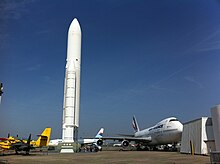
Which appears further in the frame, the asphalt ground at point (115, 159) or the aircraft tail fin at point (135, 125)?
the aircraft tail fin at point (135, 125)

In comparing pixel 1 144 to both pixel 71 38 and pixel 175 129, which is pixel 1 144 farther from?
pixel 175 129

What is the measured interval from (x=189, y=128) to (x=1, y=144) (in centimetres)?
3064

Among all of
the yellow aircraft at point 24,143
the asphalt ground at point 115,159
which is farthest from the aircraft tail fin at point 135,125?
the asphalt ground at point 115,159

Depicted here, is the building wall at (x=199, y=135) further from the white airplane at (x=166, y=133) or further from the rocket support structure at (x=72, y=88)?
the rocket support structure at (x=72, y=88)

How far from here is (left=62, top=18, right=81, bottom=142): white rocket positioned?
37250mm

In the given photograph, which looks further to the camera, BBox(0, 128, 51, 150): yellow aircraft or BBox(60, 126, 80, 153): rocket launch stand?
BBox(60, 126, 80, 153): rocket launch stand

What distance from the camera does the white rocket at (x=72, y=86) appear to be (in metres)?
37.2

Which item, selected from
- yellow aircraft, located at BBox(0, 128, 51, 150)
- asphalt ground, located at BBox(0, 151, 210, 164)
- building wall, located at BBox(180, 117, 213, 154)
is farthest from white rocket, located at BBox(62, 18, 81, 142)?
building wall, located at BBox(180, 117, 213, 154)

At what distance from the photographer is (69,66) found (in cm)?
3950

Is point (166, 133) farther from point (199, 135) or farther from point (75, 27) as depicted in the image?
point (75, 27)

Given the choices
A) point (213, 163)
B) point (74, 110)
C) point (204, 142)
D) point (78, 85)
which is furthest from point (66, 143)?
point (213, 163)

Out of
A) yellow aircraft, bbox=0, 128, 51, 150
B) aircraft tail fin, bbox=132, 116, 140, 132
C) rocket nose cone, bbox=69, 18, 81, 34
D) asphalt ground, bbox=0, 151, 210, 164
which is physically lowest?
asphalt ground, bbox=0, 151, 210, 164

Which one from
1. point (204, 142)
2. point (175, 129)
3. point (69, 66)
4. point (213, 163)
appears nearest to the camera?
point (213, 163)

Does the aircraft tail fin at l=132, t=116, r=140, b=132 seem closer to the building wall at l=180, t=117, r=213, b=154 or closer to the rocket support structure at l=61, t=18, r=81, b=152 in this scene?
the rocket support structure at l=61, t=18, r=81, b=152
